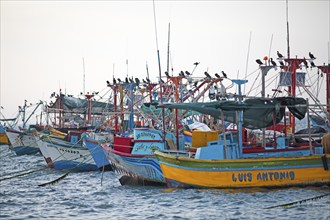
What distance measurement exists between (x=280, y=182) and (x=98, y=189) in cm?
773

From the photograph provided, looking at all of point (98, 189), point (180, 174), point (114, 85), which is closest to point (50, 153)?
point (114, 85)

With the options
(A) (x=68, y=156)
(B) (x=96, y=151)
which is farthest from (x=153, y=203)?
(A) (x=68, y=156)

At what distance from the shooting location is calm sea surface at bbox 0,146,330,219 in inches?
645

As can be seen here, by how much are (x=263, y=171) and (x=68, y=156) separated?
15274 millimetres

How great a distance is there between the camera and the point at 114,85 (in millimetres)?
32969

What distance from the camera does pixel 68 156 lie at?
31.6 metres

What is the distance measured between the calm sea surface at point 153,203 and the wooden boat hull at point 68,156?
7470 mm

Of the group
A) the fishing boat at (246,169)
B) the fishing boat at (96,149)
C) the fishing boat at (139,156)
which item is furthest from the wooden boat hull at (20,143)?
the fishing boat at (246,169)

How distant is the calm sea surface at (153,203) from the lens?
16.4 metres

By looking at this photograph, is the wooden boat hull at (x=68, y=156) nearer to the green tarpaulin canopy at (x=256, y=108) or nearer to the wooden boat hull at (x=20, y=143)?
the green tarpaulin canopy at (x=256, y=108)

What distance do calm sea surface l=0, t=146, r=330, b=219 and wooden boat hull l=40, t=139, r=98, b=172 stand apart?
747cm

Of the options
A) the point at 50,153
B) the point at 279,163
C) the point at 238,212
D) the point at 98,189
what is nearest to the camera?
the point at 238,212

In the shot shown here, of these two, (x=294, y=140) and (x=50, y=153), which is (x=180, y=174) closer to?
(x=294, y=140)

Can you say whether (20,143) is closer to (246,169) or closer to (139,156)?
(139,156)
